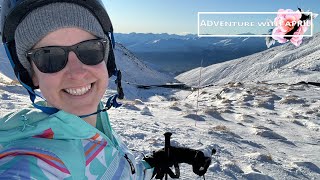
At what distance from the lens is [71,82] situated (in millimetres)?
2049

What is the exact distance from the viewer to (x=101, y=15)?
2.45 m

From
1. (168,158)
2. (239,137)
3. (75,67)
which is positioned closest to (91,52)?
(75,67)

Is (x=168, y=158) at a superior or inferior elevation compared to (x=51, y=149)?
inferior

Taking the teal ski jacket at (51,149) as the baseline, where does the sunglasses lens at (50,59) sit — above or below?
above

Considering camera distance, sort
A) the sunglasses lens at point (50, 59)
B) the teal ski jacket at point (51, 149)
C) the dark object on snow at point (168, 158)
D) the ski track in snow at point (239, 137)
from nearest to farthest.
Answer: the teal ski jacket at point (51, 149) → the sunglasses lens at point (50, 59) → the dark object on snow at point (168, 158) → the ski track in snow at point (239, 137)

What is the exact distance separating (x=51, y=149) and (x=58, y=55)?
2.09ft

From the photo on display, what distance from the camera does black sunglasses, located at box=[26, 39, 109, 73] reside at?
2.04 metres

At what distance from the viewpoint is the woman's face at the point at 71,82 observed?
2043 millimetres

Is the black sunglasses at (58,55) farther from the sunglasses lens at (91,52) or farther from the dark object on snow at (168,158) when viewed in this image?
the dark object on snow at (168,158)

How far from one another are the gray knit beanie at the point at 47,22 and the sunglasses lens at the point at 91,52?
0.31ft

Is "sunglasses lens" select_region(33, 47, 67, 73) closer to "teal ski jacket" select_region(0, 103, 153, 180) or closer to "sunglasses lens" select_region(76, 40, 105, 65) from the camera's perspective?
"sunglasses lens" select_region(76, 40, 105, 65)

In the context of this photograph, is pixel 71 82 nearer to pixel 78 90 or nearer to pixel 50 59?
pixel 78 90

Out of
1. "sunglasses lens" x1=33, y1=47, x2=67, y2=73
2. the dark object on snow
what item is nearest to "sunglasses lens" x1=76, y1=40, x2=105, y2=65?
"sunglasses lens" x1=33, y1=47, x2=67, y2=73

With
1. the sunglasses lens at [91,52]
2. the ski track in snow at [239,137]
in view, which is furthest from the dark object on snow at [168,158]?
the sunglasses lens at [91,52]
